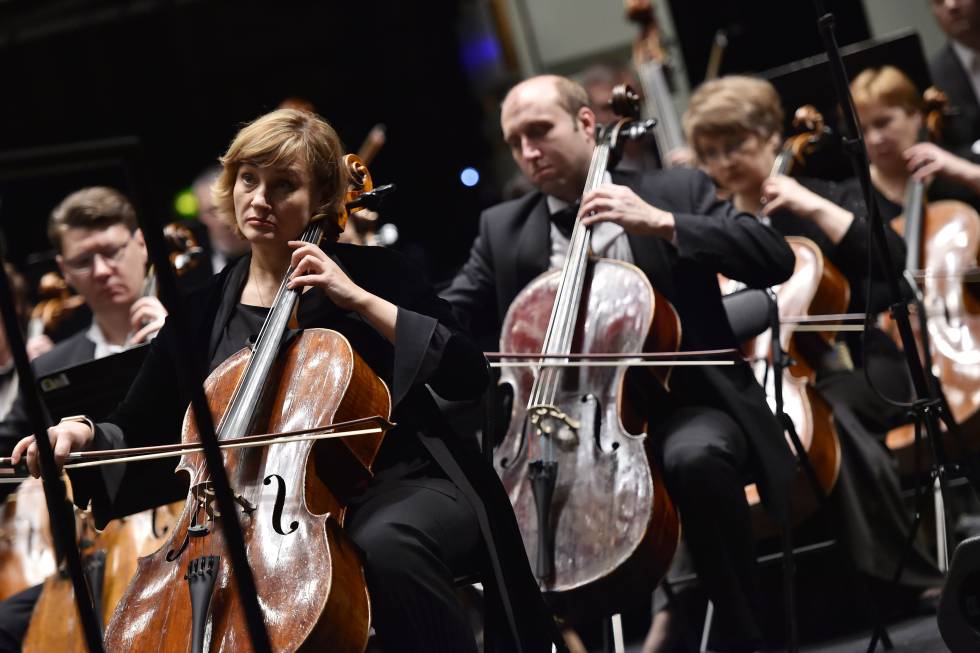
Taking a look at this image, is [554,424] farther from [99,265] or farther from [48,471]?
[99,265]

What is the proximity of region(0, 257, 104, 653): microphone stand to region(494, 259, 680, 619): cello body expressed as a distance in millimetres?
852

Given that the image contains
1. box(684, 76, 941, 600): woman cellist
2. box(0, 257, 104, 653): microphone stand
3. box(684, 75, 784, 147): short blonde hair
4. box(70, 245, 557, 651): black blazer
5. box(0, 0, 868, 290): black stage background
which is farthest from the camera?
box(0, 0, 868, 290): black stage background

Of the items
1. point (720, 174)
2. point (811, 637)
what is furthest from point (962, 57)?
point (811, 637)

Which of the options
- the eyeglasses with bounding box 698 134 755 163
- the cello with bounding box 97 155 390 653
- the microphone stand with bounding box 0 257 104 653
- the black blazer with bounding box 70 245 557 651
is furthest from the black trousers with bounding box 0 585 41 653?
the eyeglasses with bounding box 698 134 755 163

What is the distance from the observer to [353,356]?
1654 mm

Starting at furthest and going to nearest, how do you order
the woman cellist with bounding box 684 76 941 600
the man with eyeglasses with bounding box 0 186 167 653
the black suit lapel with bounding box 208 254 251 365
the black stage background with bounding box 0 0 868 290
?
the black stage background with bounding box 0 0 868 290 → the man with eyeglasses with bounding box 0 186 167 653 → the woman cellist with bounding box 684 76 941 600 → the black suit lapel with bounding box 208 254 251 365

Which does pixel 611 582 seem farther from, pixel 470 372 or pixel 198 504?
pixel 198 504

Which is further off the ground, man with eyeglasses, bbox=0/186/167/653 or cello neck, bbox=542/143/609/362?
man with eyeglasses, bbox=0/186/167/653

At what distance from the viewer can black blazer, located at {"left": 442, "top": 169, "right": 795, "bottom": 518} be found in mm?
2199

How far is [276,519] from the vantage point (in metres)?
1.51

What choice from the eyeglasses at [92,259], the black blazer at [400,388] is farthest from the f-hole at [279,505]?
the eyeglasses at [92,259]

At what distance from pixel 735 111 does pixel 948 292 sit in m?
0.72

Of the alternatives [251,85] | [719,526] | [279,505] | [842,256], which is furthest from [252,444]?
[251,85]

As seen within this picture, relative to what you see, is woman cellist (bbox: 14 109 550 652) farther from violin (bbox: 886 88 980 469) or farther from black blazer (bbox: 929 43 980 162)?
black blazer (bbox: 929 43 980 162)
